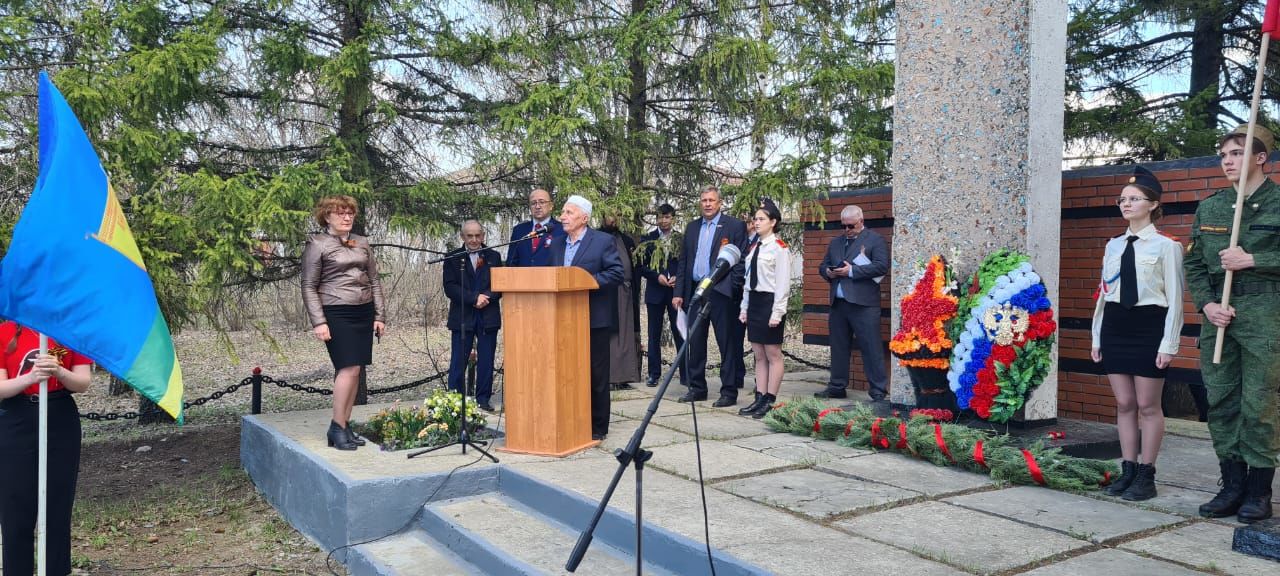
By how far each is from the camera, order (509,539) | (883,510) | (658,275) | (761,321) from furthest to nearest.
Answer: (658,275) < (761,321) < (509,539) < (883,510)

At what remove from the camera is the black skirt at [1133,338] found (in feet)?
14.5

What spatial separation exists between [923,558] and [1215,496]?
186 centimetres

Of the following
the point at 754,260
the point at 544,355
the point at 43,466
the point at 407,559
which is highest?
the point at 754,260

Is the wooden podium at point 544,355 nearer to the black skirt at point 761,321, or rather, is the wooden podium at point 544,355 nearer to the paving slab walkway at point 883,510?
the paving slab walkway at point 883,510

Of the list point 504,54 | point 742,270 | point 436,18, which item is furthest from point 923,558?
point 436,18

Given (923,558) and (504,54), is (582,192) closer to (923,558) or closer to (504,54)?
(504,54)

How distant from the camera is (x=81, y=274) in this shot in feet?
12.4

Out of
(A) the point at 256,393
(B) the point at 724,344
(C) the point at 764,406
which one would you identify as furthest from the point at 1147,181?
(A) the point at 256,393

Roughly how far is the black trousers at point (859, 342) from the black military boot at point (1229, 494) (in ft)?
11.8

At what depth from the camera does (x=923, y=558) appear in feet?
11.7

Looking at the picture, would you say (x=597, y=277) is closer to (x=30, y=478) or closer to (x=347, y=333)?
(x=347, y=333)

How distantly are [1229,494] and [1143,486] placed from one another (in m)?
0.43

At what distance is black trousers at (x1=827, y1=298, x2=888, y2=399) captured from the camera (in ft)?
25.8

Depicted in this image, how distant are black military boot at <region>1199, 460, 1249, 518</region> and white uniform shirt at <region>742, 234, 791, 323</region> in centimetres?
324
